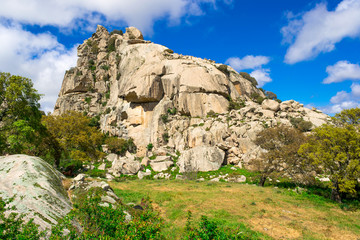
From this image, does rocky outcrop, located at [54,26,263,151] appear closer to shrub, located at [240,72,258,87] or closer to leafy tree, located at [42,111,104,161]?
shrub, located at [240,72,258,87]

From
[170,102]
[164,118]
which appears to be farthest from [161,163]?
[170,102]

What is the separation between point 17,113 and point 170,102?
40423 millimetres

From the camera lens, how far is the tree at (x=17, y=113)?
1912 cm

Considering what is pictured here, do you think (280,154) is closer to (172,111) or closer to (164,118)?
(164,118)

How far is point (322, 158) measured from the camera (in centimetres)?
1798

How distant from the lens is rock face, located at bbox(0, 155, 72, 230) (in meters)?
7.49

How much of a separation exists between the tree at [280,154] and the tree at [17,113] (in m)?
26.5

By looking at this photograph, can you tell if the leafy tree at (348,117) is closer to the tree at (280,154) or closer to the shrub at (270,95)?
the tree at (280,154)

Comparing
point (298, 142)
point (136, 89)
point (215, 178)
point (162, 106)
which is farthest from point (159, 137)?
point (298, 142)

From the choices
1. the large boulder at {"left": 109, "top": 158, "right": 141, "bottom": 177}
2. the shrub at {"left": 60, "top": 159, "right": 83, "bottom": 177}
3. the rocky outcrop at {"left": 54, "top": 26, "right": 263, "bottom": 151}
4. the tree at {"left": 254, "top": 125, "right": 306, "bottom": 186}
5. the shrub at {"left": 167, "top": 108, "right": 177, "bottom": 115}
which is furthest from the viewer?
the shrub at {"left": 167, "top": 108, "right": 177, "bottom": 115}

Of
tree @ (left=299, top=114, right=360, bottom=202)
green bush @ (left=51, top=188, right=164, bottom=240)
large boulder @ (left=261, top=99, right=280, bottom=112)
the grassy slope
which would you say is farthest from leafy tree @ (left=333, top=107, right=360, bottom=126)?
large boulder @ (left=261, top=99, right=280, bottom=112)

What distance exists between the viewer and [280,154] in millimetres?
24406

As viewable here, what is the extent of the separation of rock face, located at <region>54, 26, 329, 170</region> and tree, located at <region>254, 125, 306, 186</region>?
9570mm

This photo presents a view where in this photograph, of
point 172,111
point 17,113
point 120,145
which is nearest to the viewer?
point 17,113
